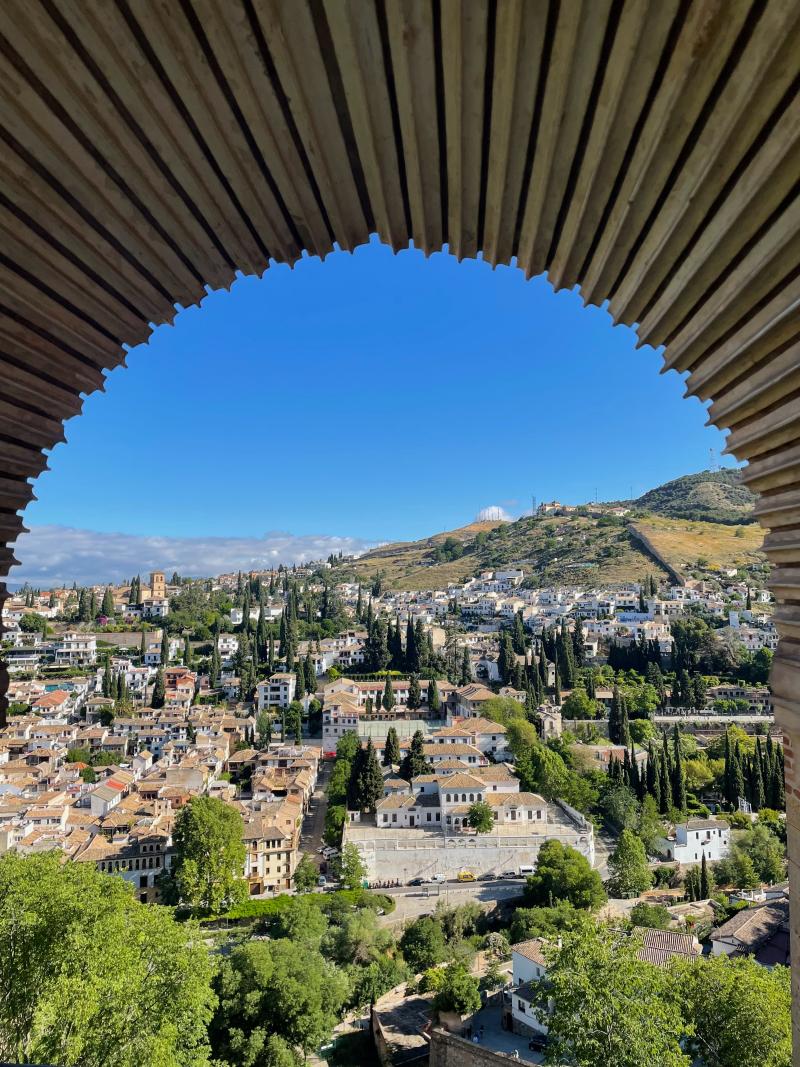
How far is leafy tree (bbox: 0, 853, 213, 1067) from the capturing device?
360 inches

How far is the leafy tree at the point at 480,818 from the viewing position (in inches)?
974

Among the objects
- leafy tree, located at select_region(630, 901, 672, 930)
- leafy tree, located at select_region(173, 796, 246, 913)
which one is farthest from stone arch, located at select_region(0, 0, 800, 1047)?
leafy tree, located at select_region(173, 796, 246, 913)

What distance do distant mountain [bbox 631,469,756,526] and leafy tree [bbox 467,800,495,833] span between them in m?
72.3

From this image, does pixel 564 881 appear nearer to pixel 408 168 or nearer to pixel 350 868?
pixel 350 868

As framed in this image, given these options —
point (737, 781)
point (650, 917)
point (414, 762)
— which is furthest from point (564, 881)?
point (737, 781)

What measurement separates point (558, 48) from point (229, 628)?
56.6 metres

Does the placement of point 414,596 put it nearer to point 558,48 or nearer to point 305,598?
point 305,598

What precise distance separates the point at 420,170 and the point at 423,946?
20773mm

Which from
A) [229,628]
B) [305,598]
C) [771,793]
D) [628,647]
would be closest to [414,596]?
[305,598]

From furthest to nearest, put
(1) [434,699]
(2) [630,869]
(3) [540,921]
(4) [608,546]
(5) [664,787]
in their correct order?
(4) [608,546] < (1) [434,699] < (5) [664,787] < (2) [630,869] < (3) [540,921]

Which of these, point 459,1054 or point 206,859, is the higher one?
point 206,859

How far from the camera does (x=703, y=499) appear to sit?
9988 cm

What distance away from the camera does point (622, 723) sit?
34250 mm

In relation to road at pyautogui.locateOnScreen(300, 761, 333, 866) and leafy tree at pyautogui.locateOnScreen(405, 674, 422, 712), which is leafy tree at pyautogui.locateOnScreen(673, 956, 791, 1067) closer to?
road at pyautogui.locateOnScreen(300, 761, 333, 866)
